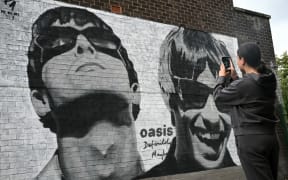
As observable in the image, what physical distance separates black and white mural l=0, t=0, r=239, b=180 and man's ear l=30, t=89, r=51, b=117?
0.6 inches

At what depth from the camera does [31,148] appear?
17.3 ft

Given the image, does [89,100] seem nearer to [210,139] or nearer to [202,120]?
[202,120]

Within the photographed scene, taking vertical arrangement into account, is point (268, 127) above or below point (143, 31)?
below

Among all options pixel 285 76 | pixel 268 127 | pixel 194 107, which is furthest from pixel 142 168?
pixel 285 76

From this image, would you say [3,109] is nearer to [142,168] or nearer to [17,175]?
[17,175]

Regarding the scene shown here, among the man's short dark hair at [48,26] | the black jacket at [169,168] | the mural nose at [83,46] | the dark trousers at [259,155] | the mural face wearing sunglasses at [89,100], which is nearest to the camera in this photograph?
the dark trousers at [259,155]

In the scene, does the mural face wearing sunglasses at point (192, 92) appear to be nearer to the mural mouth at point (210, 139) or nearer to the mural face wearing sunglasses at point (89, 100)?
the mural mouth at point (210, 139)

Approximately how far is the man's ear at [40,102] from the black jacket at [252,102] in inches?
131

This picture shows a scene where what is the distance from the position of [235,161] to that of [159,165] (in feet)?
7.72

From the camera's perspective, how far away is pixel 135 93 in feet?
22.1

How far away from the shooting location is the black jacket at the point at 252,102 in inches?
115

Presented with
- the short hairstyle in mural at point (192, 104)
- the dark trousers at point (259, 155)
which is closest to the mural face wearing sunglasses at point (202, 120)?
the short hairstyle in mural at point (192, 104)

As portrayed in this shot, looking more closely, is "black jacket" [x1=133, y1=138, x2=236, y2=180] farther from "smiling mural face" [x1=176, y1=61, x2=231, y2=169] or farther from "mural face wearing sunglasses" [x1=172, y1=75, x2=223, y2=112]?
"mural face wearing sunglasses" [x1=172, y1=75, x2=223, y2=112]

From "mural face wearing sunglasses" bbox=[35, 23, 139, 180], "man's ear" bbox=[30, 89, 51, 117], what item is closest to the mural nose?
"mural face wearing sunglasses" bbox=[35, 23, 139, 180]
